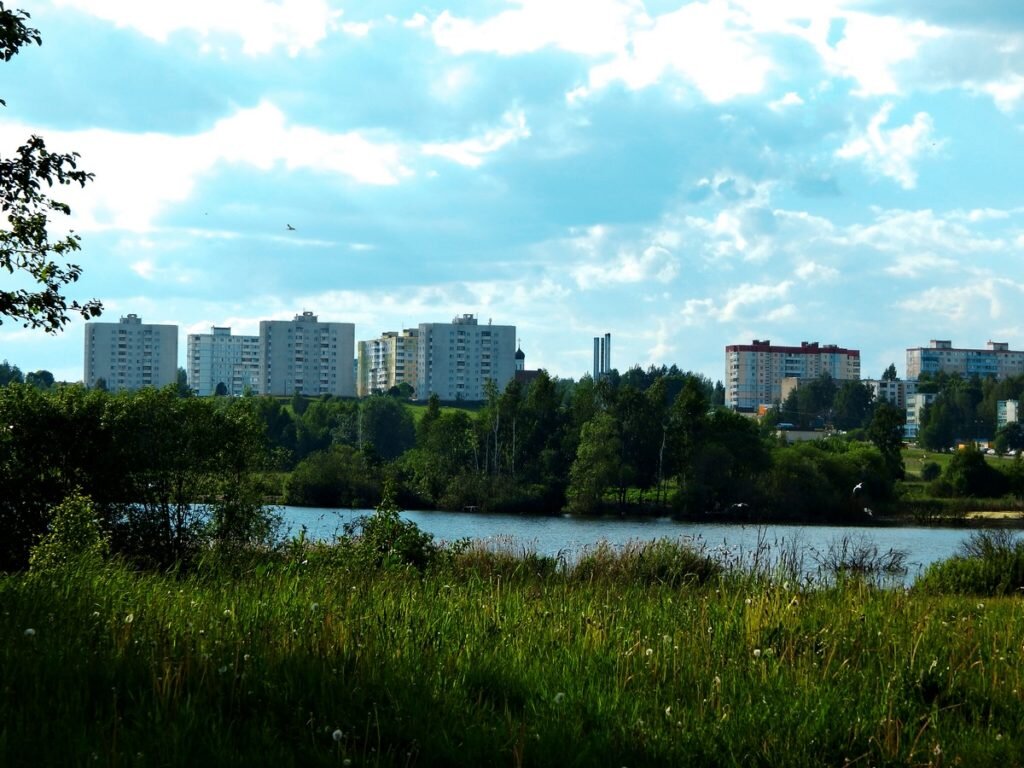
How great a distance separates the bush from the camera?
18.2 meters

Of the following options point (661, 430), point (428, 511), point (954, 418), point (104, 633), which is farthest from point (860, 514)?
point (954, 418)

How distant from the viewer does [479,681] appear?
23.5ft

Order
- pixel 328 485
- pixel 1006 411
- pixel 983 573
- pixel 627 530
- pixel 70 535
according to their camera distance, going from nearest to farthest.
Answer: pixel 70 535
pixel 983 573
pixel 627 530
pixel 328 485
pixel 1006 411

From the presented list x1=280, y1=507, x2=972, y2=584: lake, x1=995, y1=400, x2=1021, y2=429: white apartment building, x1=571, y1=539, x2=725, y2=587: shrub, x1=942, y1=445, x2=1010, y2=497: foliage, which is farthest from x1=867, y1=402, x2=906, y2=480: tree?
x1=571, y1=539, x2=725, y2=587: shrub

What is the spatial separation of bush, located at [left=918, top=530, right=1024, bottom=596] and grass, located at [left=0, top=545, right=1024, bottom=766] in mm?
8799

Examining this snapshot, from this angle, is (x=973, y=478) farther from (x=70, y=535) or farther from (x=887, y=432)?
(x=70, y=535)

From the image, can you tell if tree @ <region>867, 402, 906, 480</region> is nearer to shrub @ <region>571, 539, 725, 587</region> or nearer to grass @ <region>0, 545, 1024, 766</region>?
shrub @ <region>571, 539, 725, 587</region>

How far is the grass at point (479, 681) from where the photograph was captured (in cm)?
603

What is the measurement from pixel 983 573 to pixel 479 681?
13.8m

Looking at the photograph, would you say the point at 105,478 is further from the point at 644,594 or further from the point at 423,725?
the point at 423,725

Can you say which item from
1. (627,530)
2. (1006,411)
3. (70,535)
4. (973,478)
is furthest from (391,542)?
(1006,411)

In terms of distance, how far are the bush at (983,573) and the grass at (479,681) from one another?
880 centimetres

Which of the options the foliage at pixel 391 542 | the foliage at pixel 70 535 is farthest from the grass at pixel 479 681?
the foliage at pixel 391 542

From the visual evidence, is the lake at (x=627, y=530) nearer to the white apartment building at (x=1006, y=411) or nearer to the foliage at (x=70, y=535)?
the foliage at (x=70, y=535)
